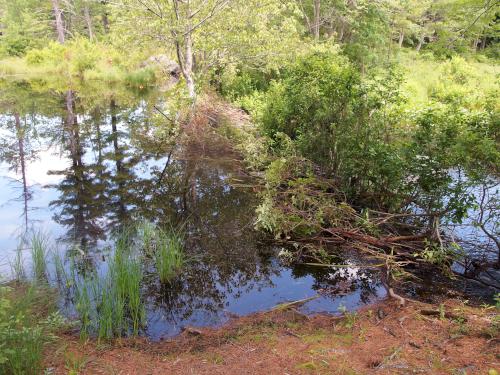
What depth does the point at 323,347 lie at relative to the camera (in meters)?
3.75

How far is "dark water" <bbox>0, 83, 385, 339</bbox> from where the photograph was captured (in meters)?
5.16

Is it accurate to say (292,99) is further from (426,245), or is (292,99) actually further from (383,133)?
(426,245)

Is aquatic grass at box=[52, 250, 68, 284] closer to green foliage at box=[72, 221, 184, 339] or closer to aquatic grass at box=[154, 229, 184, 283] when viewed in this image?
green foliage at box=[72, 221, 184, 339]

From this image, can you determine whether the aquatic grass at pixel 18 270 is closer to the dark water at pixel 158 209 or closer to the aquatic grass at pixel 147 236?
the dark water at pixel 158 209

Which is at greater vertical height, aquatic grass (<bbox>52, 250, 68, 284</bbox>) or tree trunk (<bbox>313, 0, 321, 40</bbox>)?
tree trunk (<bbox>313, 0, 321, 40</bbox>)

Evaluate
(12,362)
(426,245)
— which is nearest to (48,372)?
(12,362)

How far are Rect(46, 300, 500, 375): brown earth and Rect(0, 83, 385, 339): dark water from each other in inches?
17.9

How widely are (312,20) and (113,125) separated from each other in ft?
37.4

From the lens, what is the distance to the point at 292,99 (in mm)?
8328

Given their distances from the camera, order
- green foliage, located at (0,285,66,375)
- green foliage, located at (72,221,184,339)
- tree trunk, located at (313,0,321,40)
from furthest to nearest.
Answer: tree trunk, located at (313,0,321,40), green foliage, located at (72,221,184,339), green foliage, located at (0,285,66,375)

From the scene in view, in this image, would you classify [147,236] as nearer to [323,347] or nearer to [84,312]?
[84,312]

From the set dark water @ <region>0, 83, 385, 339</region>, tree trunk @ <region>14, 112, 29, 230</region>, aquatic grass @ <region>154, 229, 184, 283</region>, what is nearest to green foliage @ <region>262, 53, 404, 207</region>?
dark water @ <region>0, 83, 385, 339</region>

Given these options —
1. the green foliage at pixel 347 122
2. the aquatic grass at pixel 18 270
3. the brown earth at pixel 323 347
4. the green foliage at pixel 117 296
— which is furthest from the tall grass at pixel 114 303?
the green foliage at pixel 347 122

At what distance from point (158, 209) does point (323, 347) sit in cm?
488
